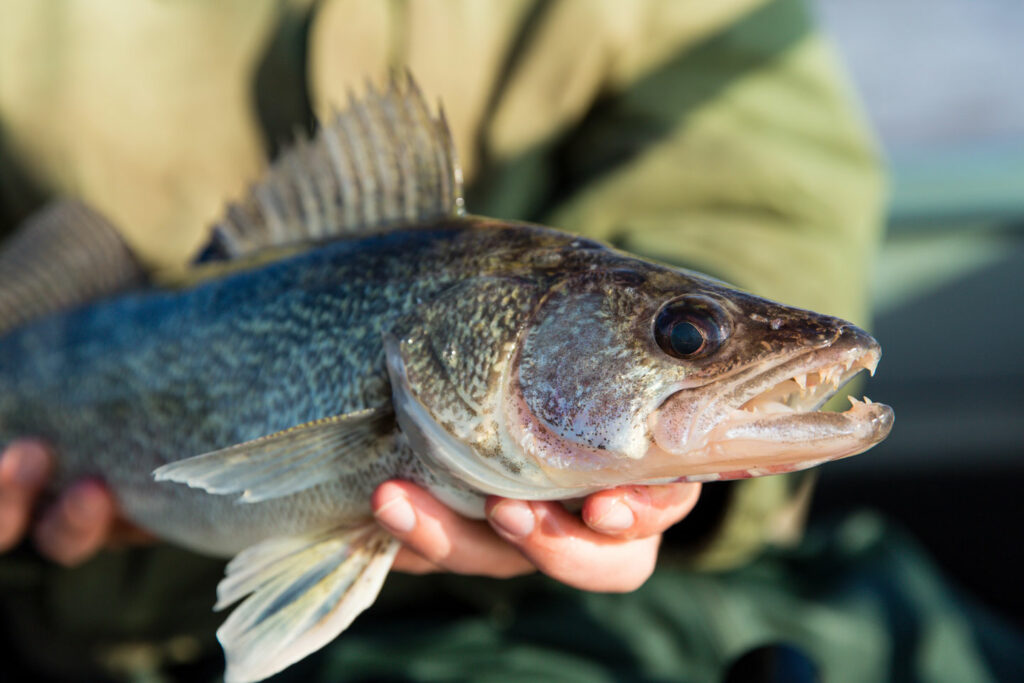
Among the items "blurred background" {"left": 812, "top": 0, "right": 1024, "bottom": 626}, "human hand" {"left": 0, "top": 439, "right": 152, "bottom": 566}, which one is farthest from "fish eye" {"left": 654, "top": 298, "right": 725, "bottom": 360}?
"blurred background" {"left": 812, "top": 0, "right": 1024, "bottom": 626}

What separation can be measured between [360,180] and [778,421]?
787mm

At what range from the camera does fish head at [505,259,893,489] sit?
2.86 feet

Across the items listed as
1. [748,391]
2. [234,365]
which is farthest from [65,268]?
[748,391]

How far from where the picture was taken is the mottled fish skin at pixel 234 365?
45.5 inches

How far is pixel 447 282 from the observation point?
113 cm

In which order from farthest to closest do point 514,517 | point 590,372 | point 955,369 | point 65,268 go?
point 955,369, point 65,268, point 514,517, point 590,372

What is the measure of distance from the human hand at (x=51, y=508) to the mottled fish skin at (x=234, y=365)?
0.03 m

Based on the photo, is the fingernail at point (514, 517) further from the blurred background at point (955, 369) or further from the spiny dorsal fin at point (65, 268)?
the blurred background at point (955, 369)

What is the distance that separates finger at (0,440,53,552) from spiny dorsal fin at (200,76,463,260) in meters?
0.56

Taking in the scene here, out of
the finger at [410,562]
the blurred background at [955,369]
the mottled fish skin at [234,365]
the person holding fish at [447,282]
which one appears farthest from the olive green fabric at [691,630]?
the blurred background at [955,369]

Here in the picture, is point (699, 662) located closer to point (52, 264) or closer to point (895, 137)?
point (52, 264)

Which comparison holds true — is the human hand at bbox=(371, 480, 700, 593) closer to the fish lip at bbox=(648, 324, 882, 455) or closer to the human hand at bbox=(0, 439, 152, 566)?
the fish lip at bbox=(648, 324, 882, 455)

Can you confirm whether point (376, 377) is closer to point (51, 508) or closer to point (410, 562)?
point (410, 562)

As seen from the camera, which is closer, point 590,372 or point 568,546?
point 590,372
